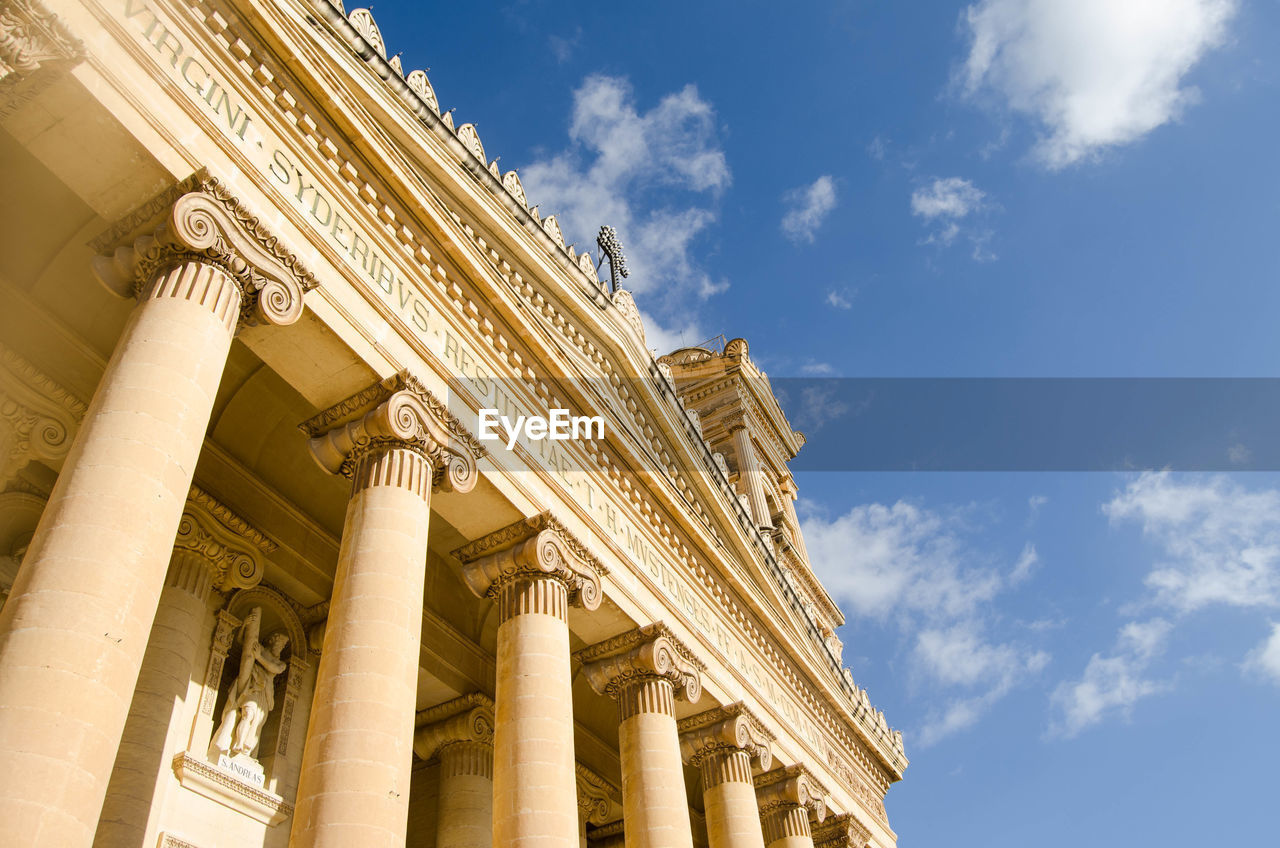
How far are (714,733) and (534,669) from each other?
731 cm

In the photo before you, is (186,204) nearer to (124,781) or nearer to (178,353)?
(178,353)

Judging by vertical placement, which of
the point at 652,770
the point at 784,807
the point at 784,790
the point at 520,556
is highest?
the point at 520,556

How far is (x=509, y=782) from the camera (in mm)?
12812

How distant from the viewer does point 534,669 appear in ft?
45.2

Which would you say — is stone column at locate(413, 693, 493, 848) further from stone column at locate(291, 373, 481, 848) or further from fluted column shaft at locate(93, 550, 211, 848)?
stone column at locate(291, 373, 481, 848)

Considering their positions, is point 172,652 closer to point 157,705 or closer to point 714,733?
point 157,705

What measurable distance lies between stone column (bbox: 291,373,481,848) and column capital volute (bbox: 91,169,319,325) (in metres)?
2.05

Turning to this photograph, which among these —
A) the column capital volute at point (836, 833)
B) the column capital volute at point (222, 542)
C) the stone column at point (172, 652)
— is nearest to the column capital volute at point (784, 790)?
the column capital volute at point (836, 833)

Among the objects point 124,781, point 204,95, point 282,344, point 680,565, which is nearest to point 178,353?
point 282,344

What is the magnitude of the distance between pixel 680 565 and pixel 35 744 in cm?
1429

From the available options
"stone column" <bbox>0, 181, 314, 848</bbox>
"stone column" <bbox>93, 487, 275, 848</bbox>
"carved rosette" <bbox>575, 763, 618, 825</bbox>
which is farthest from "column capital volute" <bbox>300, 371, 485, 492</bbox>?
"carved rosette" <bbox>575, 763, 618, 825</bbox>

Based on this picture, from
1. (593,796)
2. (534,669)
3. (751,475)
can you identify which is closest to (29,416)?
(534,669)

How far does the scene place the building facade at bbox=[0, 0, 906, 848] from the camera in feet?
28.6

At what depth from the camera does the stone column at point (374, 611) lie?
31.3 ft
